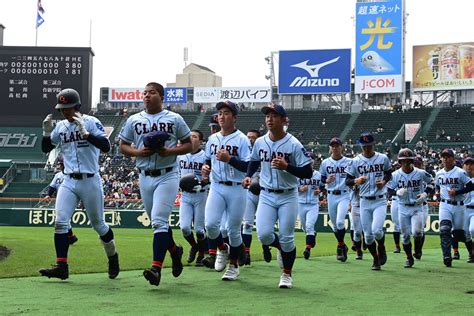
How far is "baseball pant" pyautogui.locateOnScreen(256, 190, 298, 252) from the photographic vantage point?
388 inches

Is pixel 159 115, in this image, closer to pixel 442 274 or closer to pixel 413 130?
pixel 442 274

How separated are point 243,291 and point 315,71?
44.3 metres

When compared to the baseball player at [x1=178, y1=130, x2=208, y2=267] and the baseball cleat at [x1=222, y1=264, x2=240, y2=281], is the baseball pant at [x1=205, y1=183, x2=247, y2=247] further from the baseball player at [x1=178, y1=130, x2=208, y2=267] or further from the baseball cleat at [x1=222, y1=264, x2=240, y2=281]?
the baseball player at [x1=178, y1=130, x2=208, y2=267]

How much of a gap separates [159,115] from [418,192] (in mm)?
6911

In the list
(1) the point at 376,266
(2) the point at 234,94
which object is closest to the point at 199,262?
(1) the point at 376,266

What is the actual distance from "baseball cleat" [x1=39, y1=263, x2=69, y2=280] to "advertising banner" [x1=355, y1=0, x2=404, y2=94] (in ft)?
141

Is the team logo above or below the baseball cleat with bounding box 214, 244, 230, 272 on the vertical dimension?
above

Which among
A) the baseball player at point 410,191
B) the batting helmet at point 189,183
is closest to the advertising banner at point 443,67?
the baseball player at point 410,191

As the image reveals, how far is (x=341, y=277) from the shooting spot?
11242mm

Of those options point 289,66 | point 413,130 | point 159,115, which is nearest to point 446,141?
point 413,130

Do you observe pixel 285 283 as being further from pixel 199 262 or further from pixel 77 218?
pixel 77 218

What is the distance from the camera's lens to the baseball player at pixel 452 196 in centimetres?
1469

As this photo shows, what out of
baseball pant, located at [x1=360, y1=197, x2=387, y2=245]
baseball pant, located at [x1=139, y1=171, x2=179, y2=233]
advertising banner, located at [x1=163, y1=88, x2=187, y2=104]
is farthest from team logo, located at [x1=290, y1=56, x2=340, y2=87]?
baseball pant, located at [x1=139, y1=171, x2=179, y2=233]

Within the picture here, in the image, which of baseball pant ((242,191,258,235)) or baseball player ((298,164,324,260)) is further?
baseball player ((298,164,324,260))
